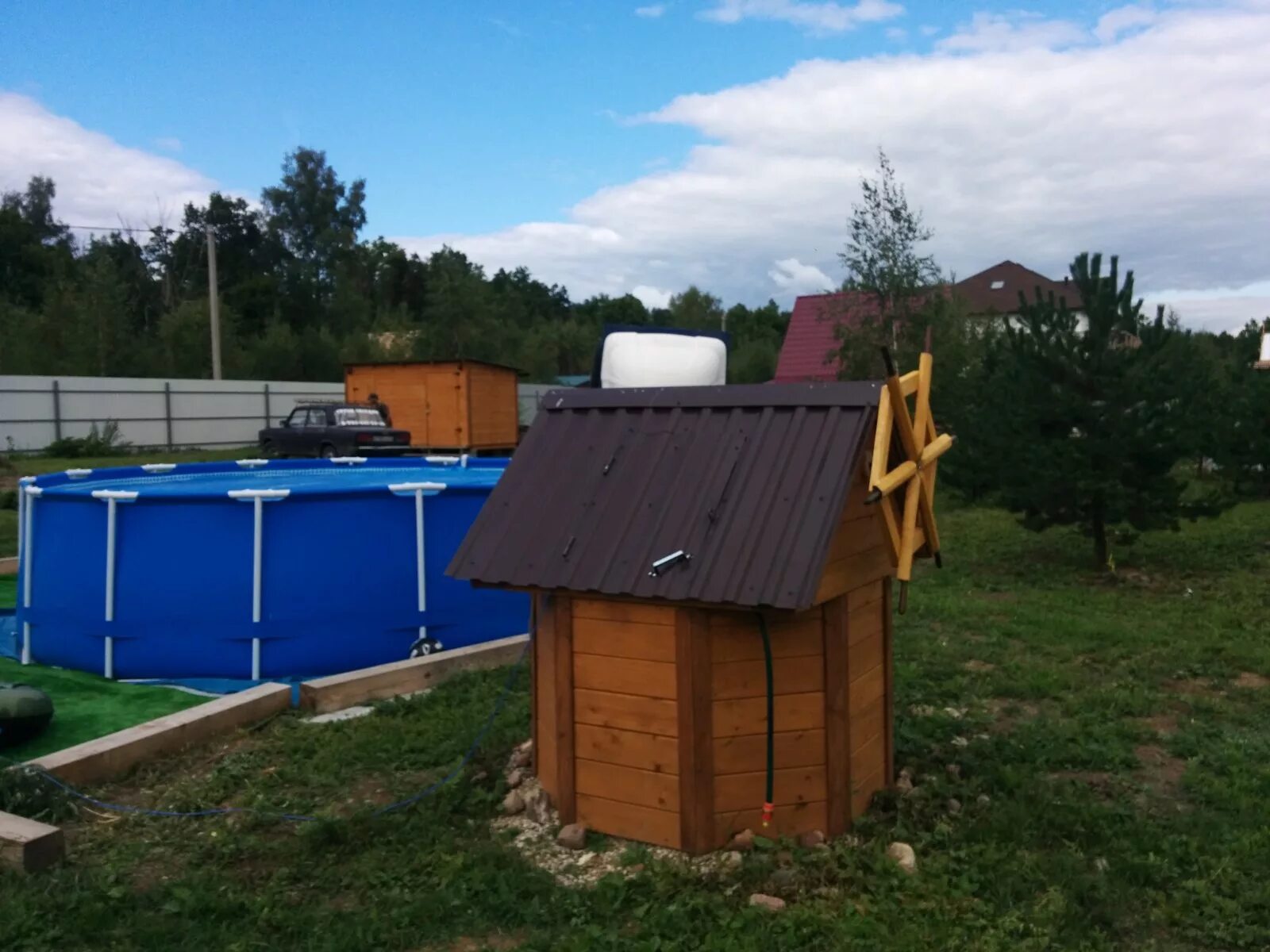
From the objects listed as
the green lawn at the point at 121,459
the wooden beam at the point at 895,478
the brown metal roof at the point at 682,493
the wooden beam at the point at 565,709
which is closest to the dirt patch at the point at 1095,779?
the wooden beam at the point at 895,478

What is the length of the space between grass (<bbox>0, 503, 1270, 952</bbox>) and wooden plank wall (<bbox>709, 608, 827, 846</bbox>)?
0.71 ft

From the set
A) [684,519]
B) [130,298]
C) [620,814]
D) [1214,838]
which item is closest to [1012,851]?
[1214,838]

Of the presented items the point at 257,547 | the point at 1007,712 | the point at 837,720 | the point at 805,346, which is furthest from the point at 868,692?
the point at 805,346

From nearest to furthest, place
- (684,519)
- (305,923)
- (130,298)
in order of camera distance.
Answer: (305,923) → (684,519) → (130,298)

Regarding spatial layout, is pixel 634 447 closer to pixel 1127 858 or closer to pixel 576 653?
pixel 576 653

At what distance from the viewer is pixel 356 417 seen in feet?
82.9

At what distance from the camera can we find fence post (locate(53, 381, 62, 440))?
28.9 m

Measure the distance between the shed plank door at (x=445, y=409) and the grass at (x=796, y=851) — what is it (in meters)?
20.6

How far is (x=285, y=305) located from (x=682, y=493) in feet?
182

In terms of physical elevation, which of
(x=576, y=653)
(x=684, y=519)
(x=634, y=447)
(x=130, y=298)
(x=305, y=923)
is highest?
(x=130, y=298)

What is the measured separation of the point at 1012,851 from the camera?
4.39 m

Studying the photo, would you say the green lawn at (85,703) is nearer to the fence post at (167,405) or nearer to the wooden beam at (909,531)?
the wooden beam at (909,531)

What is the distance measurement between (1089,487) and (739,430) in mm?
7355

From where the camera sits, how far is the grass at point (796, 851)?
3.83 meters
